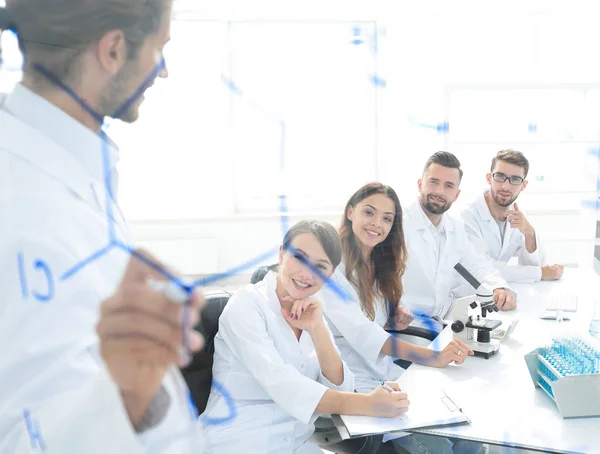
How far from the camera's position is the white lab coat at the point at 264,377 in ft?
1.98

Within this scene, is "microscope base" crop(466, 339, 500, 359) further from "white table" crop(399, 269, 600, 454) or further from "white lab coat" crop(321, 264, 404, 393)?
"white lab coat" crop(321, 264, 404, 393)

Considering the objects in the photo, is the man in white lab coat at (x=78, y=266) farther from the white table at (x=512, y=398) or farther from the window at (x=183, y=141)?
the white table at (x=512, y=398)

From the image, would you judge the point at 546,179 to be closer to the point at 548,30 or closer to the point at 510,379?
the point at 548,30

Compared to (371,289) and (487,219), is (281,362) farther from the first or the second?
(487,219)

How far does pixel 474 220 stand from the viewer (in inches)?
55.8

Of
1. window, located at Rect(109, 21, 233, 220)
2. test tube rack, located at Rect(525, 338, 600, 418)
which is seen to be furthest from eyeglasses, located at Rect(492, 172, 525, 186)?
window, located at Rect(109, 21, 233, 220)

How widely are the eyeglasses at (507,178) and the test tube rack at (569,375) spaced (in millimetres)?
695

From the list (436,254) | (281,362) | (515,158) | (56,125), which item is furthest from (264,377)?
(515,158)

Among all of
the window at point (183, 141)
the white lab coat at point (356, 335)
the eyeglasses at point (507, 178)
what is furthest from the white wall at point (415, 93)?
the white lab coat at point (356, 335)

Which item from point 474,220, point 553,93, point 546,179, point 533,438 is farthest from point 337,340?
point 553,93

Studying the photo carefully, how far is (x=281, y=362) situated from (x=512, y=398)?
0.32 metres

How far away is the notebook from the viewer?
1.85 feet

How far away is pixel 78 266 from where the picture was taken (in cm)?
18

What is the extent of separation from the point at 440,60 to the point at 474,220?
1.71ft
